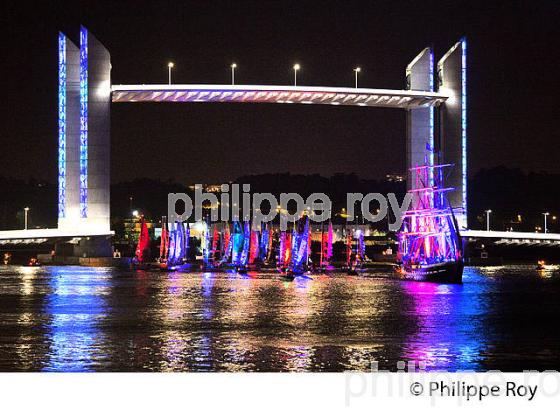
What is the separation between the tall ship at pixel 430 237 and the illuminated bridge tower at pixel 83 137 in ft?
52.8

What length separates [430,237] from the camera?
5722 centimetres

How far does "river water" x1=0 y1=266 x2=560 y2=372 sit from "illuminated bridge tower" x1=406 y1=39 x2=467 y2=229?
21311 mm

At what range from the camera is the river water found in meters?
18.8

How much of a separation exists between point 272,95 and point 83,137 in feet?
39.4

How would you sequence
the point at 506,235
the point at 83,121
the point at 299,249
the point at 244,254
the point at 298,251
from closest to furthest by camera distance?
1. the point at 83,121
2. the point at 299,249
3. the point at 298,251
4. the point at 244,254
5. the point at 506,235

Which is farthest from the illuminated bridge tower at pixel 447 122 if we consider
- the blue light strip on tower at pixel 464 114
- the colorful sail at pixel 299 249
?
the colorful sail at pixel 299 249

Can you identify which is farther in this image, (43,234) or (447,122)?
(447,122)

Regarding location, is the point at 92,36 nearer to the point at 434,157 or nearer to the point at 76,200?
Result: the point at 76,200

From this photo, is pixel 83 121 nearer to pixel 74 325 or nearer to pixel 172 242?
pixel 172 242

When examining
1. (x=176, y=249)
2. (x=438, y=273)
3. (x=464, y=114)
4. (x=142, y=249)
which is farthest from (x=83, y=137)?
(x=464, y=114)

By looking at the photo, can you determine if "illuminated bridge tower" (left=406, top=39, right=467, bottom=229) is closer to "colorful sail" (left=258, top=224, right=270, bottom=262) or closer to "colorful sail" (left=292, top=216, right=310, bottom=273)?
"colorful sail" (left=292, top=216, right=310, bottom=273)

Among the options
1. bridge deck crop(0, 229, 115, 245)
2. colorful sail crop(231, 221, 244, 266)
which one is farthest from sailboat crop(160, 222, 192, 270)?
bridge deck crop(0, 229, 115, 245)

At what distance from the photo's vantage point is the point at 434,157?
A: 64438mm
